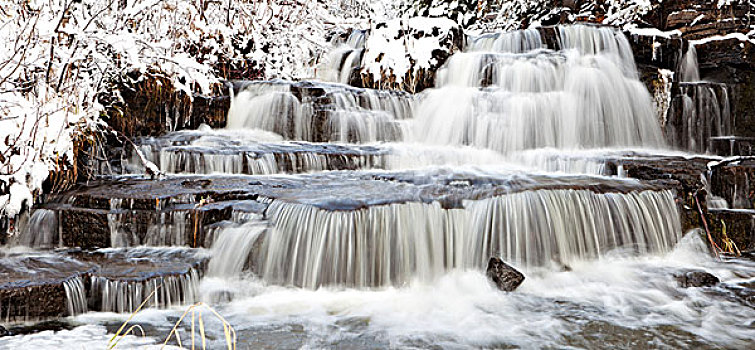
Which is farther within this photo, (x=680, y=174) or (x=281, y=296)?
(x=680, y=174)

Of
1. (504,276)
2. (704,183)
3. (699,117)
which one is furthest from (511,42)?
(504,276)

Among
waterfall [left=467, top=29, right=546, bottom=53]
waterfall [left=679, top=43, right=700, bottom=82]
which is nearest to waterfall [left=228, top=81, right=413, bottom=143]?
waterfall [left=467, top=29, right=546, bottom=53]

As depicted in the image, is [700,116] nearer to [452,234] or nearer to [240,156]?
[452,234]

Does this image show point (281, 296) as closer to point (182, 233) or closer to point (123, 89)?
point (182, 233)

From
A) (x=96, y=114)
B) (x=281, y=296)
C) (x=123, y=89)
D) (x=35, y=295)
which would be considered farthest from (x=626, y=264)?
(x=123, y=89)

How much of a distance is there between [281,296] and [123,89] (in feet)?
13.9

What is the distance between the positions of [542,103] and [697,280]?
4.52 meters

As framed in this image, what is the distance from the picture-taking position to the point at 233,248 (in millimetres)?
4402

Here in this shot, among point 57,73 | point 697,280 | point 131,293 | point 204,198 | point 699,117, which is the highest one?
point 57,73

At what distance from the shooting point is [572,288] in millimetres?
4477

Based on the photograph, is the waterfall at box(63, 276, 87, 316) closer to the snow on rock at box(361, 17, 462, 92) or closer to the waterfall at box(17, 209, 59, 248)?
the waterfall at box(17, 209, 59, 248)

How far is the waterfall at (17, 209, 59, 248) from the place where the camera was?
4.47m

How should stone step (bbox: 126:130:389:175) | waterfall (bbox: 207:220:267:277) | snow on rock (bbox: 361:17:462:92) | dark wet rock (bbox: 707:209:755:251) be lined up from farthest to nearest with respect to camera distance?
snow on rock (bbox: 361:17:462:92) → stone step (bbox: 126:130:389:175) → dark wet rock (bbox: 707:209:755:251) → waterfall (bbox: 207:220:267:277)

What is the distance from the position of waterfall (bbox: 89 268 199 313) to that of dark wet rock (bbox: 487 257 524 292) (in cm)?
258
